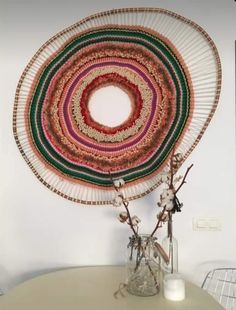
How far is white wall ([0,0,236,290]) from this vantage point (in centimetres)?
174

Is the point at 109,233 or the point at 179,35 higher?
the point at 179,35

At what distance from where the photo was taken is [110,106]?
1800 millimetres

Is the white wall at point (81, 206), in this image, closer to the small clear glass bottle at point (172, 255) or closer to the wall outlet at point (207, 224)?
the wall outlet at point (207, 224)

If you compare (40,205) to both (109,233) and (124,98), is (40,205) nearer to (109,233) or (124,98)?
(109,233)

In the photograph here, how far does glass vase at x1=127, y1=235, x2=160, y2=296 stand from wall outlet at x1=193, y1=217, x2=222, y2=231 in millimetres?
322

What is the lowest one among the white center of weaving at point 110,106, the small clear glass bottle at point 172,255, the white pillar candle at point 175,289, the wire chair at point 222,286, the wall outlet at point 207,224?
the wire chair at point 222,286

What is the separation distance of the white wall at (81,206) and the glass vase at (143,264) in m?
0.26

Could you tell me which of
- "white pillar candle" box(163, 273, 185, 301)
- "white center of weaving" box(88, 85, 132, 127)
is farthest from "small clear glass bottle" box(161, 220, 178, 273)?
"white center of weaving" box(88, 85, 132, 127)

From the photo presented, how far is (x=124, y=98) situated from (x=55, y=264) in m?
0.92

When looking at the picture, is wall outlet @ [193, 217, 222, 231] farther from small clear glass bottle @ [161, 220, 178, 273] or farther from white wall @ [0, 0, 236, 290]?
small clear glass bottle @ [161, 220, 178, 273]

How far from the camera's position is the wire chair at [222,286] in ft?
5.73

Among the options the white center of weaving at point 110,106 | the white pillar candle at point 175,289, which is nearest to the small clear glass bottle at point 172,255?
the white pillar candle at point 175,289

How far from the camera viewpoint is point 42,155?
1.82 m

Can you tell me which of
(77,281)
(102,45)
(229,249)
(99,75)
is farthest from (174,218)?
(102,45)
